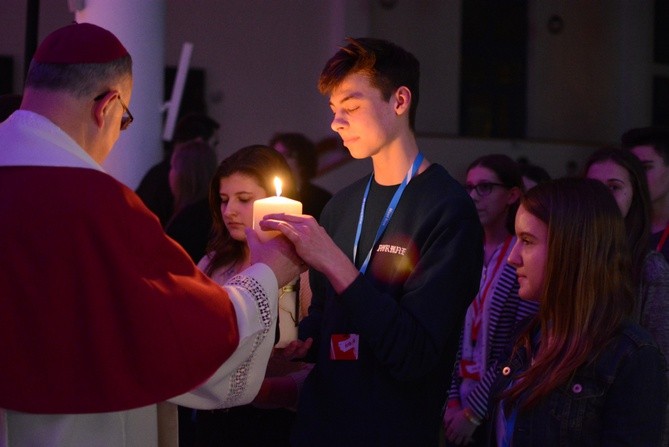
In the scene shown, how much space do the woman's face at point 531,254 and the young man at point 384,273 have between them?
0.43ft

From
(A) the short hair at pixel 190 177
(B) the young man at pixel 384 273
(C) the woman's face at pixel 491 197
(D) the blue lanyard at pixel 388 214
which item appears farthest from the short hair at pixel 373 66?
(A) the short hair at pixel 190 177

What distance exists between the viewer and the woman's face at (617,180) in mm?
3188

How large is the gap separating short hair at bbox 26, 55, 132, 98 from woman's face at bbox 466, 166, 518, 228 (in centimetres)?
233

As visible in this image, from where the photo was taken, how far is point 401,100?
259 cm

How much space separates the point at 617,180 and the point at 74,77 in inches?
77.5

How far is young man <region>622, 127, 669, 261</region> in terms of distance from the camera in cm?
368

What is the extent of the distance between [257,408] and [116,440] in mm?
943

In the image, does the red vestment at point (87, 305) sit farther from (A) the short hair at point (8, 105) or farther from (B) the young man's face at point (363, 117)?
(A) the short hair at point (8, 105)

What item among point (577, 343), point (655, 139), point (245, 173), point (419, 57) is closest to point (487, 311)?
point (655, 139)

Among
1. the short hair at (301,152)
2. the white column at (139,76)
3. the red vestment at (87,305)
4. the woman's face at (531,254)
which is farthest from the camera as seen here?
the short hair at (301,152)

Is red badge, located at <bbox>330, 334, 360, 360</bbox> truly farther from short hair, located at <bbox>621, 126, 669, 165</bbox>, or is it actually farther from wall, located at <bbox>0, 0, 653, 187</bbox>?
wall, located at <bbox>0, 0, 653, 187</bbox>

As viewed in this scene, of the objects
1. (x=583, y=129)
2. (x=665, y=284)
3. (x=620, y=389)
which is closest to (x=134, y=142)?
(x=665, y=284)

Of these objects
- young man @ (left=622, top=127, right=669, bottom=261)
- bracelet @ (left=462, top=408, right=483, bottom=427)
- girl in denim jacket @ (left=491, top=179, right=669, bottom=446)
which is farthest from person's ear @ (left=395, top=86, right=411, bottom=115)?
young man @ (left=622, top=127, right=669, bottom=261)

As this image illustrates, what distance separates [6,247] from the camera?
6.32 ft
